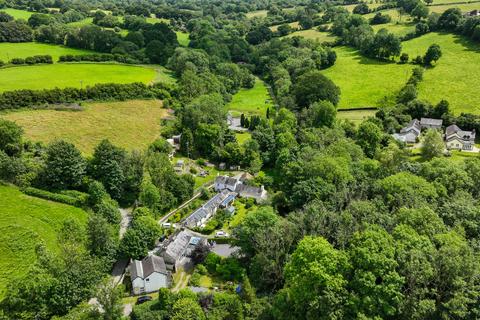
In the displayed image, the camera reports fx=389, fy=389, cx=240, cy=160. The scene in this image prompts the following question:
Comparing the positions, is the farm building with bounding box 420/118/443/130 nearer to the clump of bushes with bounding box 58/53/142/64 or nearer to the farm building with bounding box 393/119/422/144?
the farm building with bounding box 393/119/422/144

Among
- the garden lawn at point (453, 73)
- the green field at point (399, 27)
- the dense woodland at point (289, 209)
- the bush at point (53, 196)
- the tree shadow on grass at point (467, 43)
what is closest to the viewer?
the dense woodland at point (289, 209)

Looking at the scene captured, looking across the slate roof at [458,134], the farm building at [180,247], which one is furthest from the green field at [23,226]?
the slate roof at [458,134]

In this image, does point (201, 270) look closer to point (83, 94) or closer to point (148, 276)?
point (148, 276)

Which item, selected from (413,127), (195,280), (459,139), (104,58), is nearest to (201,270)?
(195,280)

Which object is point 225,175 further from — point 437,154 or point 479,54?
point 479,54

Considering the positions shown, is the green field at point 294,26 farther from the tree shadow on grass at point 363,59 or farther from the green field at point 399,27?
the tree shadow on grass at point 363,59

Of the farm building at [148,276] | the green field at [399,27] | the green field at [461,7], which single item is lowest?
the farm building at [148,276]
